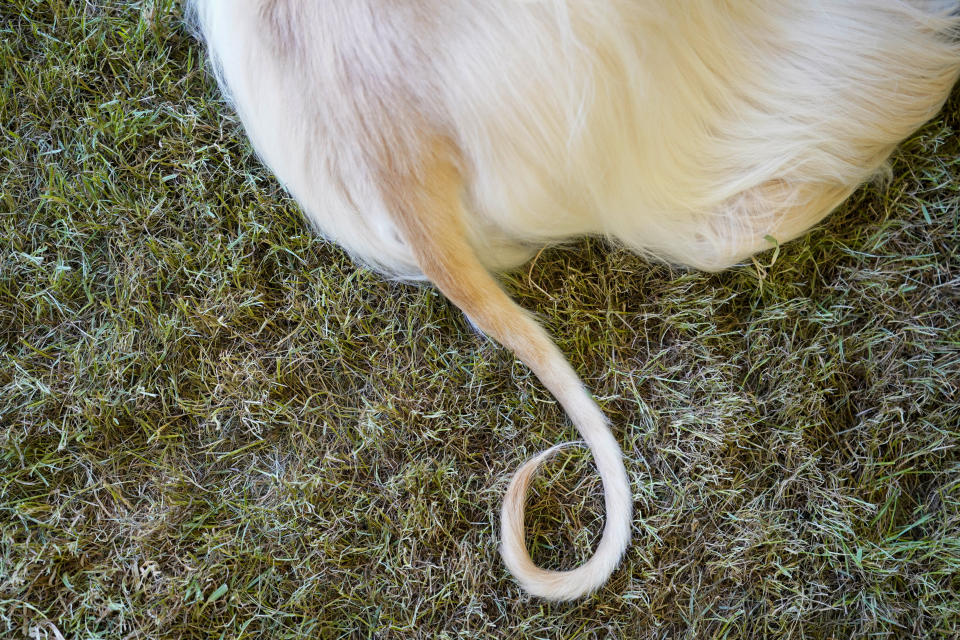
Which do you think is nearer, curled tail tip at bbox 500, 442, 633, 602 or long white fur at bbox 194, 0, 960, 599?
long white fur at bbox 194, 0, 960, 599

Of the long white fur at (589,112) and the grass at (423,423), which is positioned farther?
the grass at (423,423)

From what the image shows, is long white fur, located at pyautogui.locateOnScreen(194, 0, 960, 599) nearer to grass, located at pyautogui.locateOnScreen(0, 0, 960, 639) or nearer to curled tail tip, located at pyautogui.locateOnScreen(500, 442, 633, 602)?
curled tail tip, located at pyautogui.locateOnScreen(500, 442, 633, 602)

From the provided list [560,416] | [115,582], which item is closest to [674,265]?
[560,416]

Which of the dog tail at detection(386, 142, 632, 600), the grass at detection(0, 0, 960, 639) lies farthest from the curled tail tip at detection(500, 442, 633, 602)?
the grass at detection(0, 0, 960, 639)

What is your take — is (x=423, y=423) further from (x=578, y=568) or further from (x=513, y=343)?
(x=578, y=568)

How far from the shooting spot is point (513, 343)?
4.09 ft

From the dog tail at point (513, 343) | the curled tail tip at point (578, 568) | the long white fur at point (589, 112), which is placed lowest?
the curled tail tip at point (578, 568)

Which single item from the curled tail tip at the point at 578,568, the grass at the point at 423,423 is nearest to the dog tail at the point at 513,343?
the curled tail tip at the point at 578,568

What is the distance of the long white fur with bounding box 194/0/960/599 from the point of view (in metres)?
1.11

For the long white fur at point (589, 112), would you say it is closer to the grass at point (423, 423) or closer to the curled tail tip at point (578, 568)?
the curled tail tip at point (578, 568)

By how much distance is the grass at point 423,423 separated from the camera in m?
1.40

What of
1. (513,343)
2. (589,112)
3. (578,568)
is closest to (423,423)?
(513,343)

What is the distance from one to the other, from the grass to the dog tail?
4.8 inches

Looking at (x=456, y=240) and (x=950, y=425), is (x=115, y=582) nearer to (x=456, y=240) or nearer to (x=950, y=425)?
(x=456, y=240)
